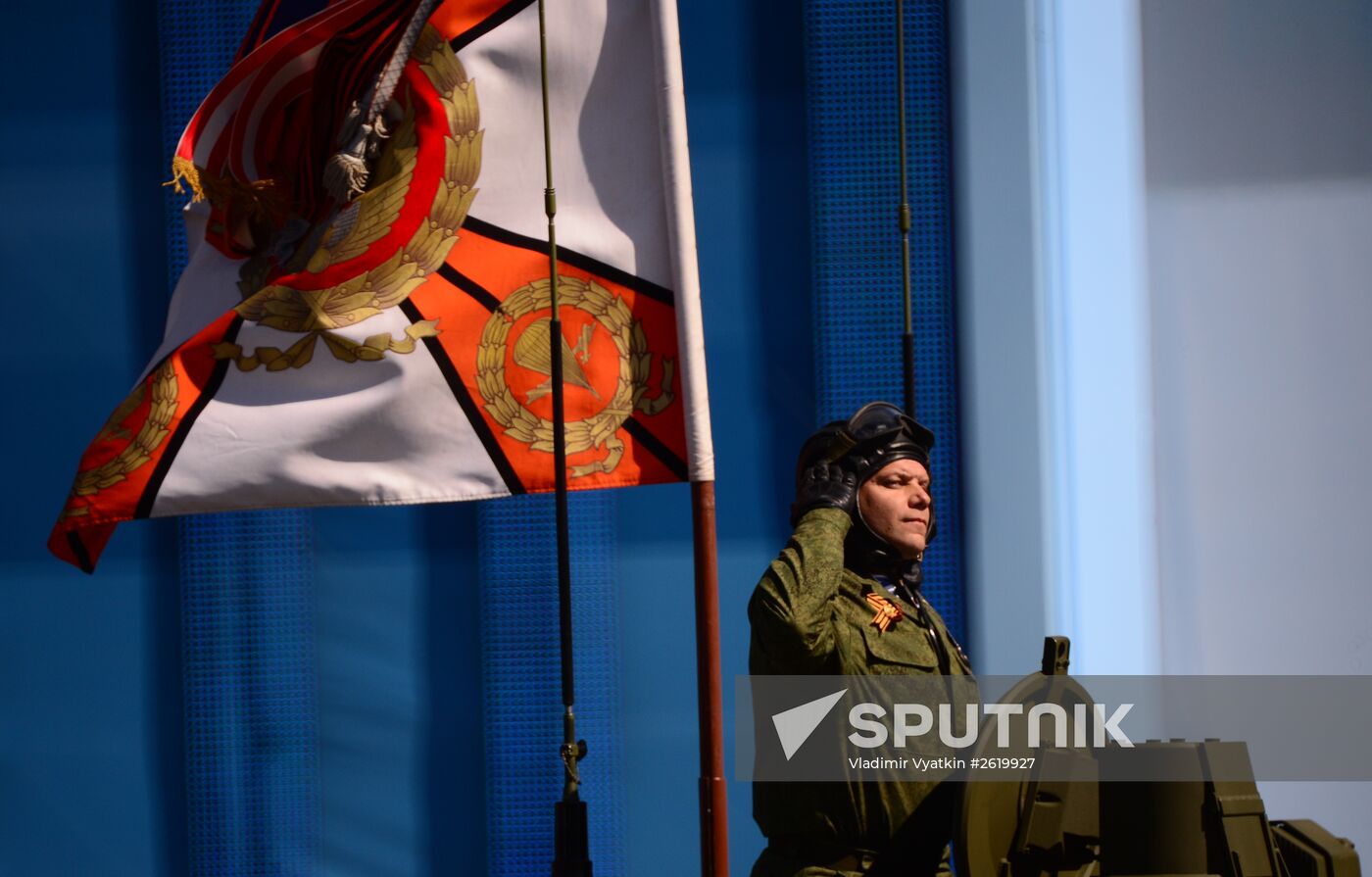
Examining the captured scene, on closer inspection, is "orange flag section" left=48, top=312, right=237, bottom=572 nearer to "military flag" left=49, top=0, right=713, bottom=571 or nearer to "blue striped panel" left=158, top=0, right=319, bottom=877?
"military flag" left=49, top=0, right=713, bottom=571

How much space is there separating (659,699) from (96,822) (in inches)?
70.2

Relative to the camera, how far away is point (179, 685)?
4.14m

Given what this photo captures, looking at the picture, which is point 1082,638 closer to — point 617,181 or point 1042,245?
point 1042,245

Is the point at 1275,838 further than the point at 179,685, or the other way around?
the point at 179,685

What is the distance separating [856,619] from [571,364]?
0.78m

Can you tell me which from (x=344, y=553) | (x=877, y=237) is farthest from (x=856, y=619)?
(x=344, y=553)

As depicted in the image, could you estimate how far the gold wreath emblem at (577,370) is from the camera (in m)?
2.72

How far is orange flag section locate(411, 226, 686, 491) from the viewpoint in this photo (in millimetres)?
2723

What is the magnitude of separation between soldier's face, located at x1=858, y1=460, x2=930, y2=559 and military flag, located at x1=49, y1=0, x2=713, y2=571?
400mm

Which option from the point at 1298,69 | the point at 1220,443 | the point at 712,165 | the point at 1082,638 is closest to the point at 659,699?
the point at 1082,638

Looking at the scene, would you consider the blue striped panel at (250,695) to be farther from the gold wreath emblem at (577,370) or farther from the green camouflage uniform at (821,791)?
the green camouflage uniform at (821,791)

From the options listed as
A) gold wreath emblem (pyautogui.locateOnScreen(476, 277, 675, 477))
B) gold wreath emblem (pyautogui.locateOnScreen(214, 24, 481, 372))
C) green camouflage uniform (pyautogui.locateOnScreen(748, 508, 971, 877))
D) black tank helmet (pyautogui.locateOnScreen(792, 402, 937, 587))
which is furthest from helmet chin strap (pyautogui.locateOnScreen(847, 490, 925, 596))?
gold wreath emblem (pyautogui.locateOnScreen(214, 24, 481, 372))

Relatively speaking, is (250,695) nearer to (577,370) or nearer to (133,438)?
(133,438)

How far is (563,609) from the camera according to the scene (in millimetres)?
2494
